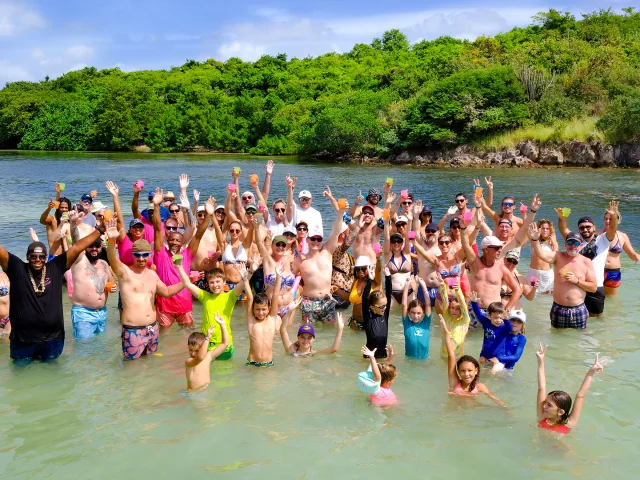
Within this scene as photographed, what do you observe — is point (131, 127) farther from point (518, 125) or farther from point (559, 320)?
point (559, 320)

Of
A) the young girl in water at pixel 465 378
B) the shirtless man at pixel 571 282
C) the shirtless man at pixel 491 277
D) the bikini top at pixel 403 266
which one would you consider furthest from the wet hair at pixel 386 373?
the shirtless man at pixel 571 282

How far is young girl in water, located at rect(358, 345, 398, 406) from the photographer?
5.75 meters

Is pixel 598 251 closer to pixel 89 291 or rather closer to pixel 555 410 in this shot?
pixel 555 410

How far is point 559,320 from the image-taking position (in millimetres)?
8055

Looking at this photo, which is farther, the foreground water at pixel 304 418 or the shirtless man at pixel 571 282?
the shirtless man at pixel 571 282

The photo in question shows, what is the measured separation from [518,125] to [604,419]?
3682 centimetres

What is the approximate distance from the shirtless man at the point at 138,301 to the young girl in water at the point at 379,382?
249 cm

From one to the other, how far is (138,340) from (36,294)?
1.23 m

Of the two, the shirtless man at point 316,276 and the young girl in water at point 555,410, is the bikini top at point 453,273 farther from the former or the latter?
Result: the young girl in water at point 555,410

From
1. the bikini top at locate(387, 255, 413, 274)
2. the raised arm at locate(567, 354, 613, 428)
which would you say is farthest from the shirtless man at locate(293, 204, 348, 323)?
the raised arm at locate(567, 354, 613, 428)

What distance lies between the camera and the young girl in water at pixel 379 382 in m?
5.75

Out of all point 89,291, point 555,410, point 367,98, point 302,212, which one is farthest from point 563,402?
point 367,98

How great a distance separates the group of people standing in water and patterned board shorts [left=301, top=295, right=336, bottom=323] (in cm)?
2

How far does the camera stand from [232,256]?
8.17 m
